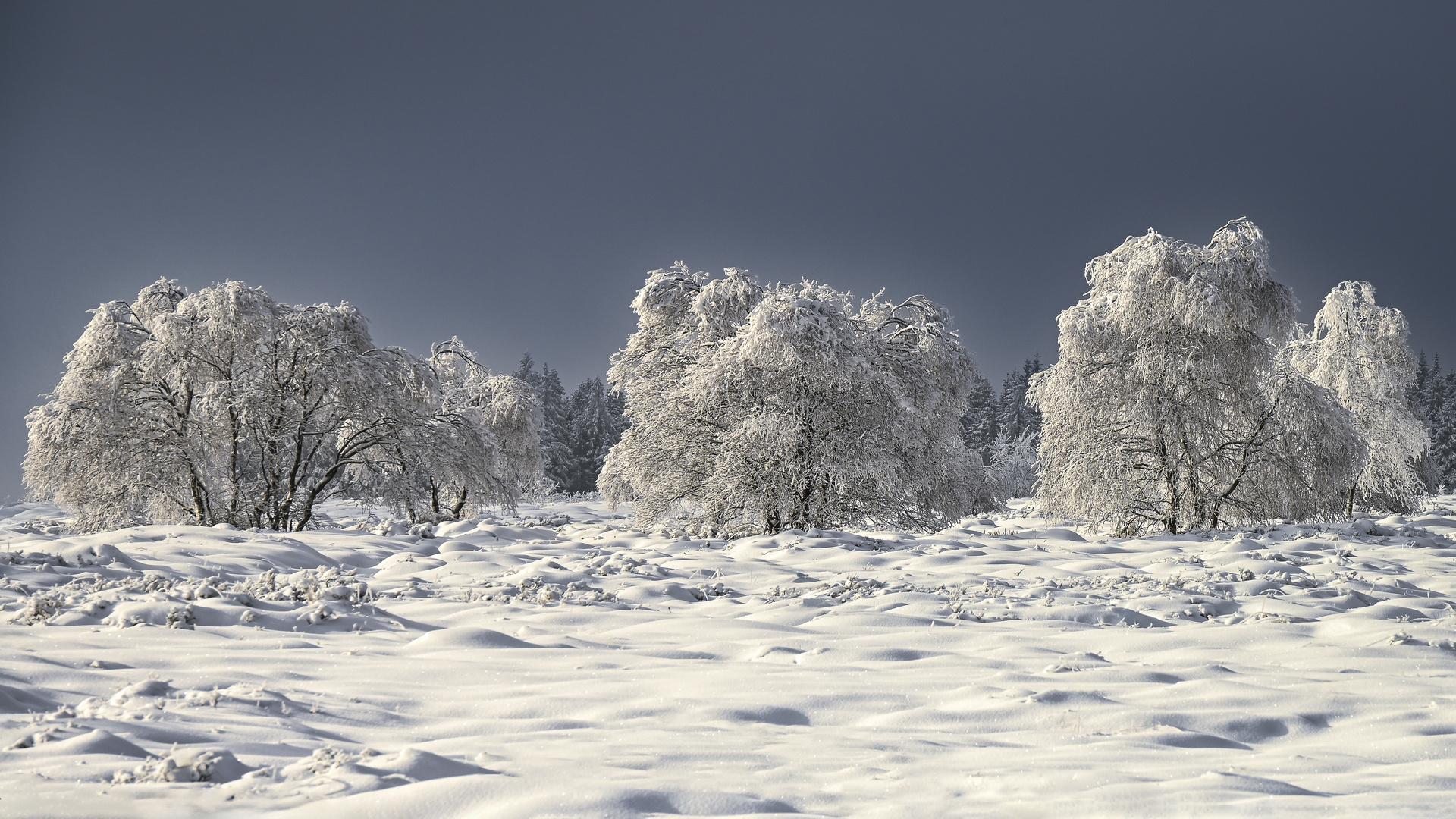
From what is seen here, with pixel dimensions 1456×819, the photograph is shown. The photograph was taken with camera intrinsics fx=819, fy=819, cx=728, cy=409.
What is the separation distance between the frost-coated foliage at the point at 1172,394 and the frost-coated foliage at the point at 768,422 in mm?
2763

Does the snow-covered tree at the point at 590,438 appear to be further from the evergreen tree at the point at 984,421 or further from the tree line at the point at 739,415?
the tree line at the point at 739,415

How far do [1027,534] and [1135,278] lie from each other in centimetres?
600

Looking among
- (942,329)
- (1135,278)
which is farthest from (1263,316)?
(942,329)

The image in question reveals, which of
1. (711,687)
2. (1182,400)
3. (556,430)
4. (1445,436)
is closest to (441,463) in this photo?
(711,687)

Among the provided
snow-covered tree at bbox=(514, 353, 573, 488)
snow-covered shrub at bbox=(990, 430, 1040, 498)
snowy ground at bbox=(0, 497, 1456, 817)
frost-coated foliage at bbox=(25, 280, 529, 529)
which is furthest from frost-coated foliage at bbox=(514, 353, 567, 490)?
snowy ground at bbox=(0, 497, 1456, 817)

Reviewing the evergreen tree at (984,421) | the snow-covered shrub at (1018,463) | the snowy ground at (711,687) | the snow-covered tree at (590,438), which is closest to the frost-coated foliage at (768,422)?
the snowy ground at (711,687)

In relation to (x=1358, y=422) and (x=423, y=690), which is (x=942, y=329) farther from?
(x=423, y=690)

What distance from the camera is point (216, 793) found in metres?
2.32

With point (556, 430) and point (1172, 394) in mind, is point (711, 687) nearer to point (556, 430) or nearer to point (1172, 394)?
point (1172, 394)

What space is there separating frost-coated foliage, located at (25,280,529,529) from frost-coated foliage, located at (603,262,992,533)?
3.94 meters

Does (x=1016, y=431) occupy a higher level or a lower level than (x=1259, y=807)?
higher

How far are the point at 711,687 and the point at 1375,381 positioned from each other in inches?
1063

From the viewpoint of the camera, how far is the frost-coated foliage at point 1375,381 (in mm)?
22906

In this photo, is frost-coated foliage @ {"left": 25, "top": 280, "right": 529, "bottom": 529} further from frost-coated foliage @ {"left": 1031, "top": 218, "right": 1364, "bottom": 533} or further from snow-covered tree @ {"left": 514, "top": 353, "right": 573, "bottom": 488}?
snow-covered tree @ {"left": 514, "top": 353, "right": 573, "bottom": 488}
